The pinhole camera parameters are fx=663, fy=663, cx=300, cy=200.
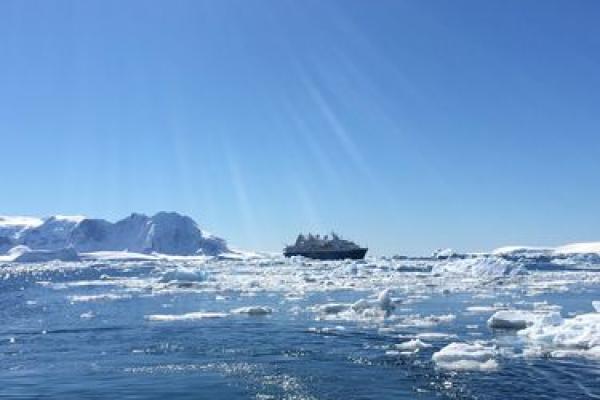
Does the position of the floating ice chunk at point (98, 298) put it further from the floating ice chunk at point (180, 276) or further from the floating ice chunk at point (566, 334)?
the floating ice chunk at point (566, 334)

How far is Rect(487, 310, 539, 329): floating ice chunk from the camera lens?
88.1ft

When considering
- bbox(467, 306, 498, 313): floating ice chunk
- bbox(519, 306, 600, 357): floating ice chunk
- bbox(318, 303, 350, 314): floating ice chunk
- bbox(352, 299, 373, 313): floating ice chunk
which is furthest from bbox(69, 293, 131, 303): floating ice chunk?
bbox(519, 306, 600, 357): floating ice chunk

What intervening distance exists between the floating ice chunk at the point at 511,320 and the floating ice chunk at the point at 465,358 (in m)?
6.72

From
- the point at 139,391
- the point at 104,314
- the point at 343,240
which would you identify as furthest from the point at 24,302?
the point at 343,240

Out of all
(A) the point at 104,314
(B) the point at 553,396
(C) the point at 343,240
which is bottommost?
Result: (B) the point at 553,396

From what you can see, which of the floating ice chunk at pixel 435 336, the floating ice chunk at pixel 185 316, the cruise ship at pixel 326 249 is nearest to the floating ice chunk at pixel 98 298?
the floating ice chunk at pixel 185 316

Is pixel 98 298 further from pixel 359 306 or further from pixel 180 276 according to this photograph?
pixel 359 306

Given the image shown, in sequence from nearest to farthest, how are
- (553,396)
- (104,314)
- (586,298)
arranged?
(553,396), (104,314), (586,298)

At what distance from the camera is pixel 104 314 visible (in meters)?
34.8

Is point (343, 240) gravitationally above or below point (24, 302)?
above

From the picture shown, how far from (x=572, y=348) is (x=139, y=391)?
45.7ft

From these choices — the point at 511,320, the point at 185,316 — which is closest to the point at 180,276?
the point at 185,316

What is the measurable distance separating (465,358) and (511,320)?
801 cm

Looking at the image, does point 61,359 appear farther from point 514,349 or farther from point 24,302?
point 24,302
